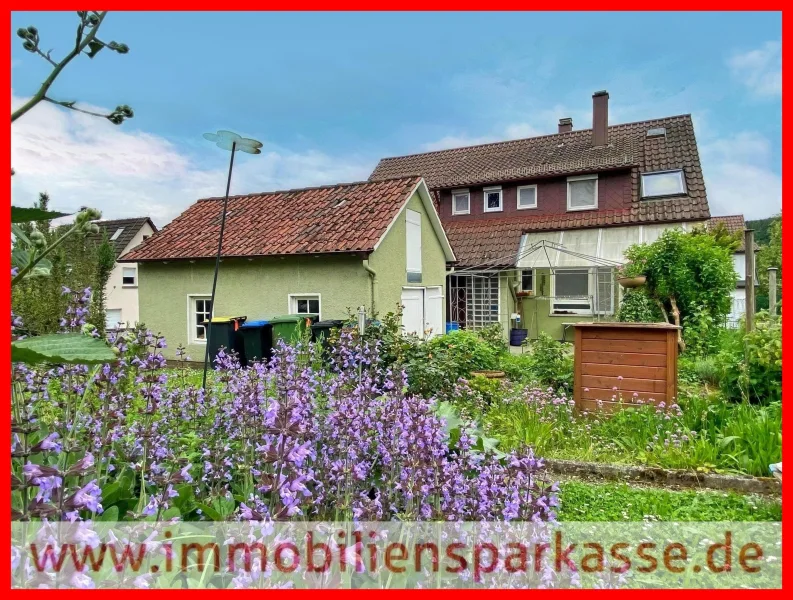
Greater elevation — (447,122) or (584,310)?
(447,122)

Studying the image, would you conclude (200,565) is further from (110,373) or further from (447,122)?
(447,122)

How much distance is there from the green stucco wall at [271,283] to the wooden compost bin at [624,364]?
18.5 ft

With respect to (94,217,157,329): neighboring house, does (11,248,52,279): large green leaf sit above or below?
below

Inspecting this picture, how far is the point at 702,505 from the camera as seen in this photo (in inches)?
171

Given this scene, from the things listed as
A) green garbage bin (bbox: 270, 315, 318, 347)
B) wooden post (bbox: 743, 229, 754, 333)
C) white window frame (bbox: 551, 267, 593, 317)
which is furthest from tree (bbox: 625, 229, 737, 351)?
green garbage bin (bbox: 270, 315, 318, 347)

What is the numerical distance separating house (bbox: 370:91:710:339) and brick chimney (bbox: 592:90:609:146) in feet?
0.15

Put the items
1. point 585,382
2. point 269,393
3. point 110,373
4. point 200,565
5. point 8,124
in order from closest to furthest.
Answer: point 8,124 → point 200,565 → point 110,373 → point 269,393 → point 585,382

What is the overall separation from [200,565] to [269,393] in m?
1.69

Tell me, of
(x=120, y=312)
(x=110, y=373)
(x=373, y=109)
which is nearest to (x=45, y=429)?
(x=110, y=373)

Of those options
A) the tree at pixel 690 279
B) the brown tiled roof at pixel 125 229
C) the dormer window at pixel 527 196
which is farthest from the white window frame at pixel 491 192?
the brown tiled roof at pixel 125 229

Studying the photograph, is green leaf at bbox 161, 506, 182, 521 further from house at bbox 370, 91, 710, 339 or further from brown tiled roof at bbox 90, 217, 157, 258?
brown tiled roof at bbox 90, 217, 157, 258

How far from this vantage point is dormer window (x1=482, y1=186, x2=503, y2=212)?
22531 millimetres

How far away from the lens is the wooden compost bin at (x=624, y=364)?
6926 millimetres

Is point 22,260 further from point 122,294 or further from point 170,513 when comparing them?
point 122,294
